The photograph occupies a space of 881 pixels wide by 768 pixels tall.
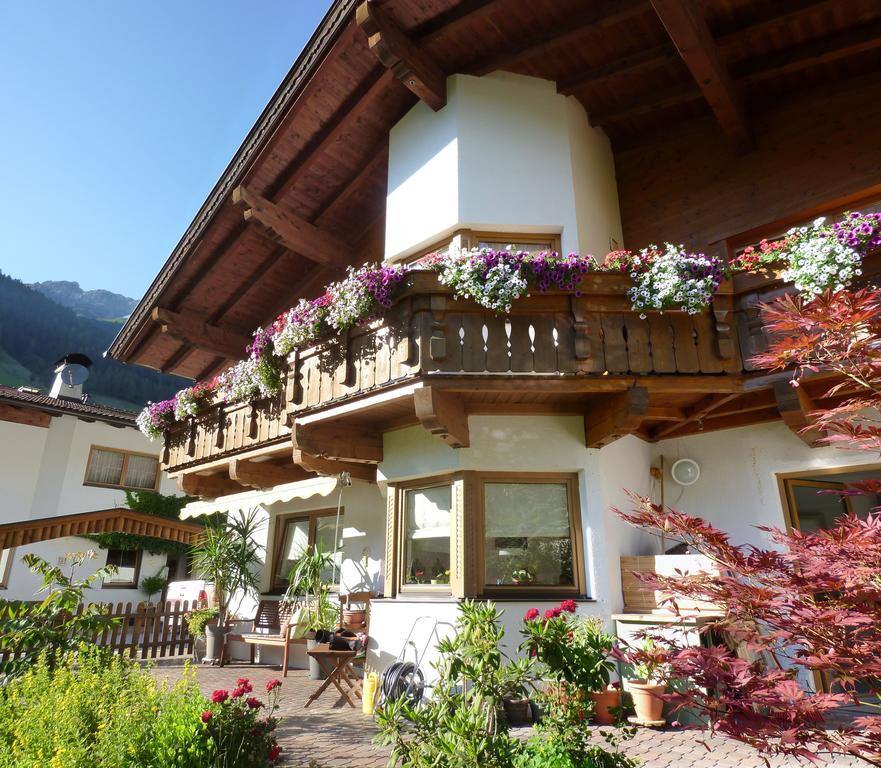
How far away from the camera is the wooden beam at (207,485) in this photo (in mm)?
11883

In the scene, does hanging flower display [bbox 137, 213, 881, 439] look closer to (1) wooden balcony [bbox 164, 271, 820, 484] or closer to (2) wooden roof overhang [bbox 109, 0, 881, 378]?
(1) wooden balcony [bbox 164, 271, 820, 484]

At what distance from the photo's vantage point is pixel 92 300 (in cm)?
12000

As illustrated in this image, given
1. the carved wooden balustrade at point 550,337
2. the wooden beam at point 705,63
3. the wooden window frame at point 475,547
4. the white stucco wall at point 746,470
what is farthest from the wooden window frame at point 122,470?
the wooden beam at point 705,63

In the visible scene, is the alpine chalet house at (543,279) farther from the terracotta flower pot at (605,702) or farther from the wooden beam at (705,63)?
the terracotta flower pot at (605,702)

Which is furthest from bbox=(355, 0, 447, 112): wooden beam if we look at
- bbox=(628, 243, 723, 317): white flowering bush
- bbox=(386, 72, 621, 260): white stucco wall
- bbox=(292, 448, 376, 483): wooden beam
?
bbox=(292, 448, 376, 483): wooden beam

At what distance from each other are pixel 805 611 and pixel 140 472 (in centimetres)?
2178

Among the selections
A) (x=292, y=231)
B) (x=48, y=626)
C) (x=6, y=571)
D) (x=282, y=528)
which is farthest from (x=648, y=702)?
(x=6, y=571)

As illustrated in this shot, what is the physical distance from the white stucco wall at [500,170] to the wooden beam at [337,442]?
2.67 meters

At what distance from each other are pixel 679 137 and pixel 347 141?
5163mm

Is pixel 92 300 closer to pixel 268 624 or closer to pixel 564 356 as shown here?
pixel 268 624

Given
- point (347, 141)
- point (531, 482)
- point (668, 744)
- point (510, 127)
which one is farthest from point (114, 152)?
point (668, 744)

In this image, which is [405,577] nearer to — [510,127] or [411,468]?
[411,468]

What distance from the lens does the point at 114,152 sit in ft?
52.0

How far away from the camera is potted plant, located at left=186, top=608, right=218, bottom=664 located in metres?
11.3
